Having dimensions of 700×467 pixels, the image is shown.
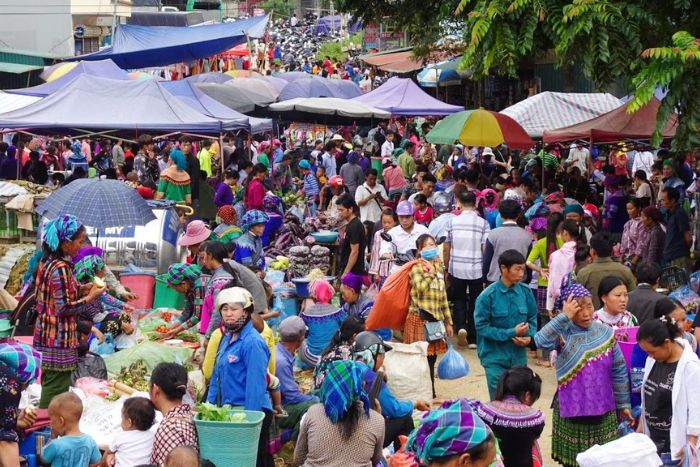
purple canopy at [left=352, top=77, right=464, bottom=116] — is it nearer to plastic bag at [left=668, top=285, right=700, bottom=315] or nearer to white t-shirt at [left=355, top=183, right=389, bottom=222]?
white t-shirt at [left=355, top=183, right=389, bottom=222]

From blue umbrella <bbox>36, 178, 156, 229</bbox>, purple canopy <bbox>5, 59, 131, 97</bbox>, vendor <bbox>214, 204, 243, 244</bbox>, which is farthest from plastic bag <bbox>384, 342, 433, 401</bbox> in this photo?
purple canopy <bbox>5, 59, 131, 97</bbox>

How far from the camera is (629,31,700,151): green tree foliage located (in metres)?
9.41

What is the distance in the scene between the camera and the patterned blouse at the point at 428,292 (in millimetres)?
9609

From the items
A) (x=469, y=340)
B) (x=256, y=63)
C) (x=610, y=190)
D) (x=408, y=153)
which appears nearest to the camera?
(x=469, y=340)

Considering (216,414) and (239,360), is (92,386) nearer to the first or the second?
(239,360)

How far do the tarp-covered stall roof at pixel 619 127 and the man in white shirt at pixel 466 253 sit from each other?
2947mm

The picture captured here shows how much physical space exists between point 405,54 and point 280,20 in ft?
172

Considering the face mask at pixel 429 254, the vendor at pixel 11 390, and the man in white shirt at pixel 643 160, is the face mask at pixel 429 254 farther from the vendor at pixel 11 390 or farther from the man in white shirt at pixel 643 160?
the man in white shirt at pixel 643 160

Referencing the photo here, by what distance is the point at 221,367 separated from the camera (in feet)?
21.9

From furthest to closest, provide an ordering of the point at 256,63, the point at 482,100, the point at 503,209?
the point at 256,63 → the point at 482,100 → the point at 503,209

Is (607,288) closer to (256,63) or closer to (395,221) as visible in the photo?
(395,221)

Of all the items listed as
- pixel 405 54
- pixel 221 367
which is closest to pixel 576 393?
pixel 221 367

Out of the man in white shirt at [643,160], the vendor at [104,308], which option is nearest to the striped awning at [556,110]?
the man in white shirt at [643,160]

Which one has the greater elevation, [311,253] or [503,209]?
[503,209]
